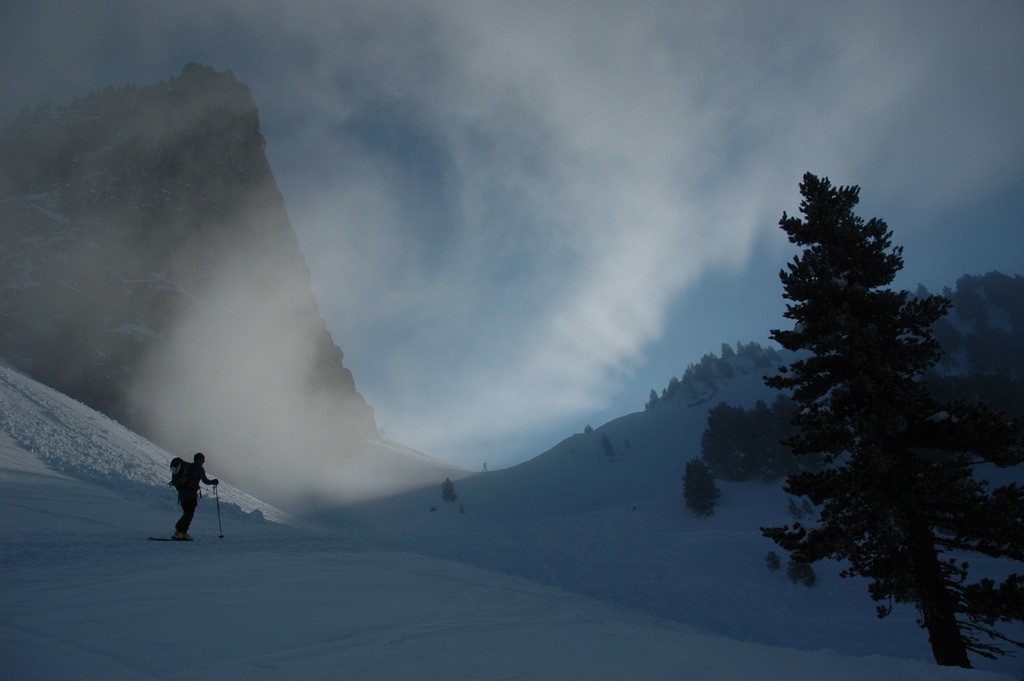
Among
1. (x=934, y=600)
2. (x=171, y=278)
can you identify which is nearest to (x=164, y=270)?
(x=171, y=278)

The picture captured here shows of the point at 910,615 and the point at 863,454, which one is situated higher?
the point at 863,454

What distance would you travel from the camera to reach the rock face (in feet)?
240

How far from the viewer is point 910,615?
2619 cm

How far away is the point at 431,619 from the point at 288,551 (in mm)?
6393

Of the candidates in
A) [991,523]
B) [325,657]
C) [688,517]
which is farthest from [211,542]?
[688,517]

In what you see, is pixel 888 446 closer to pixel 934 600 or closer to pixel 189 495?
pixel 934 600

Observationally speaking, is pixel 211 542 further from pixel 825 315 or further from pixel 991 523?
pixel 991 523

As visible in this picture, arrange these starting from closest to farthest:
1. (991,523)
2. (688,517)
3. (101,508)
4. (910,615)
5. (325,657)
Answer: (325,657) < (991,523) < (101,508) < (910,615) < (688,517)

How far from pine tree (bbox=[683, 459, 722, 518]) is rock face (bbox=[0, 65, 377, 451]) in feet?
233

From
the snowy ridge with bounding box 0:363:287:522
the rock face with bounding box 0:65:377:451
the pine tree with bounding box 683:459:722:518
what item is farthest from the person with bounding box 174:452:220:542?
the rock face with bounding box 0:65:377:451

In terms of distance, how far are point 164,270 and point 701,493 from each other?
101729 millimetres

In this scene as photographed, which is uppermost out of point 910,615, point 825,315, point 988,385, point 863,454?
point 988,385

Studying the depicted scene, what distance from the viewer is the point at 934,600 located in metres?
9.20

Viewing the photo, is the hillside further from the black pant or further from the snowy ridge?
the black pant
